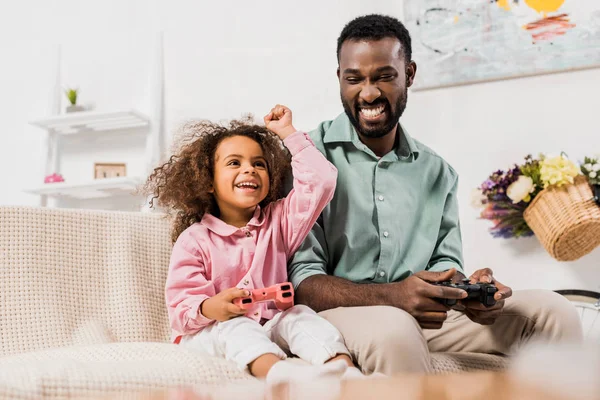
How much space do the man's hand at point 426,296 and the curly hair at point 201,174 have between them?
0.44 m

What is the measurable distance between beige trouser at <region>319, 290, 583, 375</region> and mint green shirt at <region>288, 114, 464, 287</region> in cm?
16

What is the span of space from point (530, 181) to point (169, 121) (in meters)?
1.75

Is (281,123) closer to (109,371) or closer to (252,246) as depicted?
(252,246)

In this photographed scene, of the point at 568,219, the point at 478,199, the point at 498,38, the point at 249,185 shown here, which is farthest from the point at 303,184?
the point at 498,38

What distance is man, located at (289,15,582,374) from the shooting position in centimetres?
120

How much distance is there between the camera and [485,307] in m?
1.21

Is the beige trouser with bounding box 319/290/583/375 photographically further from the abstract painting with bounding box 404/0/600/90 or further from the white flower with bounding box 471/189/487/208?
the abstract painting with bounding box 404/0/600/90

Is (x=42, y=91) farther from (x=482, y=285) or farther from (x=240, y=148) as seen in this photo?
(x=482, y=285)

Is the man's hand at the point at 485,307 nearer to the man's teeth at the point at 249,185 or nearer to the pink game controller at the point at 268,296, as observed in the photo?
the pink game controller at the point at 268,296

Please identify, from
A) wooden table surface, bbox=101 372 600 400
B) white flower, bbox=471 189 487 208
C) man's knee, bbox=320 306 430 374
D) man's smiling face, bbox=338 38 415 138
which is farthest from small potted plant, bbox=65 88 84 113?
wooden table surface, bbox=101 372 600 400

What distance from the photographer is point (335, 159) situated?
153cm

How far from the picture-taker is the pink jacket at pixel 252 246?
132cm

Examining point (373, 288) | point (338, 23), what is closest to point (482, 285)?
point (373, 288)

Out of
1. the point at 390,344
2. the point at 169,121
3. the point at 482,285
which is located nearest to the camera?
the point at 390,344
